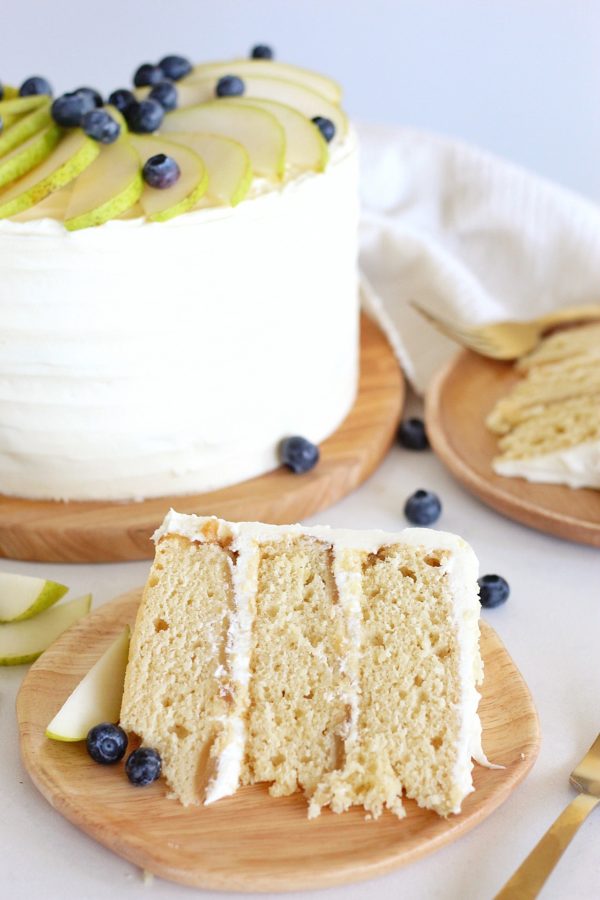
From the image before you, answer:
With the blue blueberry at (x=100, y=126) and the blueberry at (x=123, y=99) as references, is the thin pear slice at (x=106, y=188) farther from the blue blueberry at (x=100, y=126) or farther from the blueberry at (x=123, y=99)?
the blueberry at (x=123, y=99)

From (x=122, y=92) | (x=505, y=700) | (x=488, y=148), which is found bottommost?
(x=488, y=148)

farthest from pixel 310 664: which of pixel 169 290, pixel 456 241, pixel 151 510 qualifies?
pixel 456 241

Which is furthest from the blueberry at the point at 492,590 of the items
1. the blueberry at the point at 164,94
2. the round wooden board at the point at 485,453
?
the blueberry at the point at 164,94

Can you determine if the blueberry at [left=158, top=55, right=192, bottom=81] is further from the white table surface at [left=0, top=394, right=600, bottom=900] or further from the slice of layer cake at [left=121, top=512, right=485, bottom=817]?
the slice of layer cake at [left=121, top=512, right=485, bottom=817]

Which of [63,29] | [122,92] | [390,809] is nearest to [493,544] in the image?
[390,809]

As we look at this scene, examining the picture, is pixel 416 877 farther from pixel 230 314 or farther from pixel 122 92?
pixel 122 92

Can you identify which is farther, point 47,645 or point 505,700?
point 47,645

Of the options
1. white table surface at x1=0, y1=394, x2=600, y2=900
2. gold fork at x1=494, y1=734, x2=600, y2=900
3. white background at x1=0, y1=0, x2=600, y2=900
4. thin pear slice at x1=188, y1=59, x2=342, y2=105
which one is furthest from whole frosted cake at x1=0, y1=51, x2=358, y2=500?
white background at x1=0, y1=0, x2=600, y2=900

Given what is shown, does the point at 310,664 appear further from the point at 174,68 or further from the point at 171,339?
the point at 174,68
